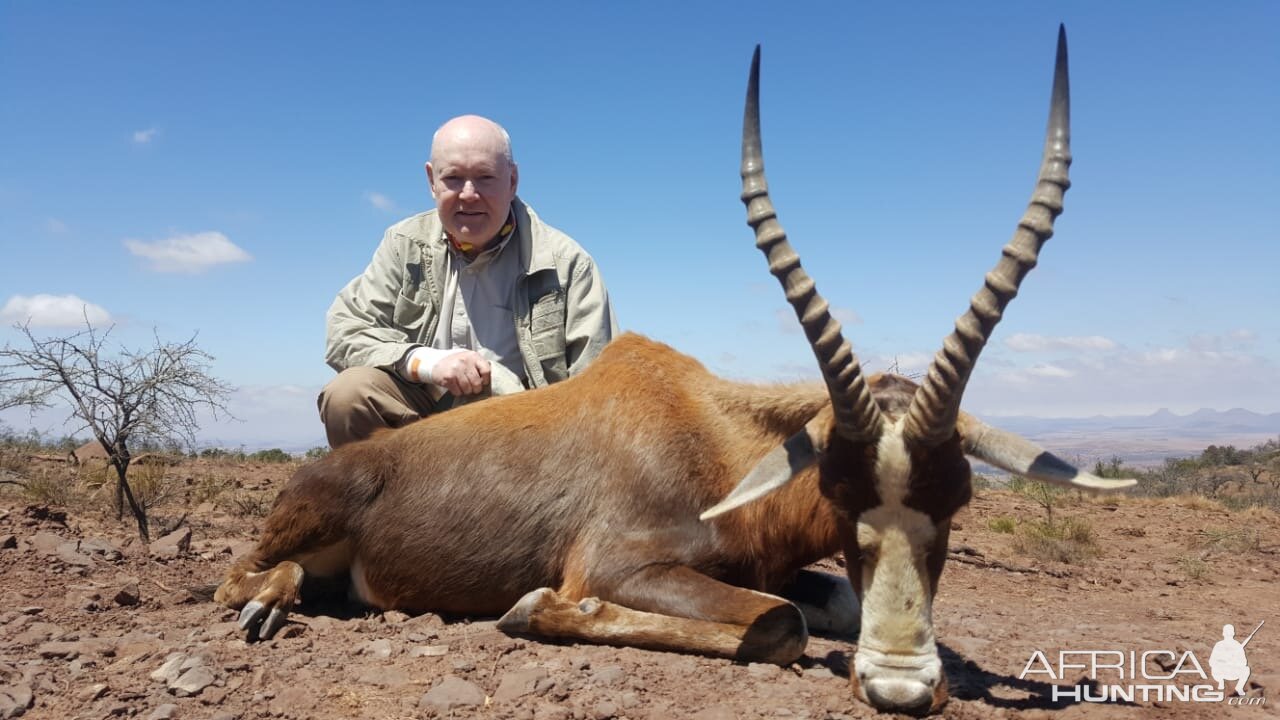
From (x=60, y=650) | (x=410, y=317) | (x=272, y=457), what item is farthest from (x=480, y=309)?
(x=272, y=457)

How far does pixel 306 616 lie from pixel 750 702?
3183mm

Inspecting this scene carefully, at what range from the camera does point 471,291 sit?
7547 mm

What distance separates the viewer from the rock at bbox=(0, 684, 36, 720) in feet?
13.5

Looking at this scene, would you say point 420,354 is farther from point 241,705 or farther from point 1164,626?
point 1164,626

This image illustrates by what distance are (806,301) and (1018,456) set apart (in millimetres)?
1248

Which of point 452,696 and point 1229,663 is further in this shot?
point 1229,663

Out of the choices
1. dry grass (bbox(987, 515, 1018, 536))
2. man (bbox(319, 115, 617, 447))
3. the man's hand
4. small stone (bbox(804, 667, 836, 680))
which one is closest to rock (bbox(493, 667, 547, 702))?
small stone (bbox(804, 667, 836, 680))

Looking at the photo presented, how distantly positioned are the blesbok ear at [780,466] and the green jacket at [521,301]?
302 centimetres

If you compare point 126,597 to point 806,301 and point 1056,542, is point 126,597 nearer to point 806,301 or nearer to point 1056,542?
point 806,301

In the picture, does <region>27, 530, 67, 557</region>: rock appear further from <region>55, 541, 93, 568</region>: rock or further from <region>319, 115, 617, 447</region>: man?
<region>319, 115, 617, 447</region>: man

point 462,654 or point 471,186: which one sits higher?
point 471,186

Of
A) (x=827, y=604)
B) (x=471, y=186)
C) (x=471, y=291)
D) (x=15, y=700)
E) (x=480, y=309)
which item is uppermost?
(x=471, y=186)

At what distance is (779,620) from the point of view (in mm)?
4723

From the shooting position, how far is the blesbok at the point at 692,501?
4.23 metres
